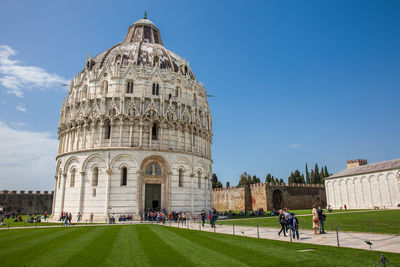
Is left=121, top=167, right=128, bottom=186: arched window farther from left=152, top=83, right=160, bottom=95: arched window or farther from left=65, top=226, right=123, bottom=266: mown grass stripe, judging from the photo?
left=65, top=226, right=123, bottom=266: mown grass stripe

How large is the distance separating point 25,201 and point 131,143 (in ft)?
137

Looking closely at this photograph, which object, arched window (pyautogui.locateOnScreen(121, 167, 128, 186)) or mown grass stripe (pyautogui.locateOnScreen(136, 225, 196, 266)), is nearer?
mown grass stripe (pyautogui.locateOnScreen(136, 225, 196, 266))

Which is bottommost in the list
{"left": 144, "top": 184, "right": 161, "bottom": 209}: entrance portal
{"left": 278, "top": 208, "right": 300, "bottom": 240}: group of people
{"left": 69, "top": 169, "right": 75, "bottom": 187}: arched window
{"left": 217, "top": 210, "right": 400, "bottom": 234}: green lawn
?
{"left": 217, "top": 210, "right": 400, "bottom": 234}: green lawn

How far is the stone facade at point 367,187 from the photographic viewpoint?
170 ft

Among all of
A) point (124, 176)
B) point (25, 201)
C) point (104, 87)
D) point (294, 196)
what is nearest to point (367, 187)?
point (294, 196)

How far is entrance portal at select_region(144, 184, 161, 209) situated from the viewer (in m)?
36.3

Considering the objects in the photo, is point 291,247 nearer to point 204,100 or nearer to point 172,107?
point 172,107

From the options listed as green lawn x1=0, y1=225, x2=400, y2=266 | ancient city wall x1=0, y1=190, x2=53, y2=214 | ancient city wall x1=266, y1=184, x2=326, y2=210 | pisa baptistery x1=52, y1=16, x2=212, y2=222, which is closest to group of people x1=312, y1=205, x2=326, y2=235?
green lawn x1=0, y1=225, x2=400, y2=266

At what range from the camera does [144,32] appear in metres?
53.4

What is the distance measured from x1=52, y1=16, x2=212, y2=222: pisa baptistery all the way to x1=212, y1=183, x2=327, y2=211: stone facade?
25086 mm

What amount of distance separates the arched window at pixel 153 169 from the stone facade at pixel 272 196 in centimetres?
3360

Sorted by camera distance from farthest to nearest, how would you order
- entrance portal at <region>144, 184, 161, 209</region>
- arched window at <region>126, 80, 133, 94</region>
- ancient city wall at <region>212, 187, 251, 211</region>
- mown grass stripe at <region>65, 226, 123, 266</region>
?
ancient city wall at <region>212, 187, 251, 211</region>, arched window at <region>126, 80, 133, 94</region>, entrance portal at <region>144, 184, 161, 209</region>, mown grass stripe at <region>65, 226, 123, 266</region>

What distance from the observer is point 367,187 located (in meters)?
56.5

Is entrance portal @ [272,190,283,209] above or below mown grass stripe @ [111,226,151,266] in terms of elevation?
above
